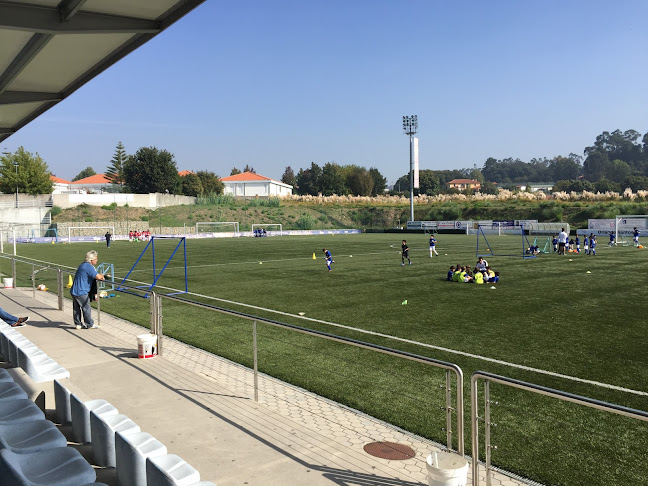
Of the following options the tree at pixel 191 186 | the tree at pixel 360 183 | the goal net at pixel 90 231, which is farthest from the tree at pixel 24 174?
the tree at pixel 360 183

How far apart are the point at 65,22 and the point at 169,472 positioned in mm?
5449

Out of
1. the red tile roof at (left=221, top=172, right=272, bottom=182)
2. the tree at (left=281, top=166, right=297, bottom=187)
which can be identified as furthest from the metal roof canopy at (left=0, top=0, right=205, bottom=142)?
the tree at (left=281, top=166, right=297, bottom=187)

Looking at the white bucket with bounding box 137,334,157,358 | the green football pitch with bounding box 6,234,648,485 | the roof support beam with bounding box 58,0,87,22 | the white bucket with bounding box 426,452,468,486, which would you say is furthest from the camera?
the white bucket with bounding box 137,334,157,358

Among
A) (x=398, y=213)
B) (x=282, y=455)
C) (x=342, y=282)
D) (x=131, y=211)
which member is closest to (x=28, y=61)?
(x=282, y=455)

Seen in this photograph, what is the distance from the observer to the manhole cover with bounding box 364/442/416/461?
5609mm

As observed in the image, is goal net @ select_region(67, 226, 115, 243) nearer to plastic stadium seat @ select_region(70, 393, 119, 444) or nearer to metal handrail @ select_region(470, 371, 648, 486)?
plastic stadium seat @ select_region(70, 393, 119, 444)

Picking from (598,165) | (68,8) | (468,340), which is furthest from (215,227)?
(598,165)

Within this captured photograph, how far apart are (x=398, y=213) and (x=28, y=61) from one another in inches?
3500

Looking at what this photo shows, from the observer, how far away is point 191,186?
10712 cm

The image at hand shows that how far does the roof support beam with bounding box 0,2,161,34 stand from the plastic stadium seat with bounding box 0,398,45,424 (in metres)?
4.14

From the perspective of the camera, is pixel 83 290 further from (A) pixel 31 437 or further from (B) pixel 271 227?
(B) pixel 271 227

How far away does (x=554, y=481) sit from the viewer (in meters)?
5.23

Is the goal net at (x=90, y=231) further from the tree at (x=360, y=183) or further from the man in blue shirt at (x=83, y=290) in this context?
the tree at (x=360, y=183)

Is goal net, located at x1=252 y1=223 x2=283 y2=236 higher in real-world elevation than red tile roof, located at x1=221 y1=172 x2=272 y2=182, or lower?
lower
